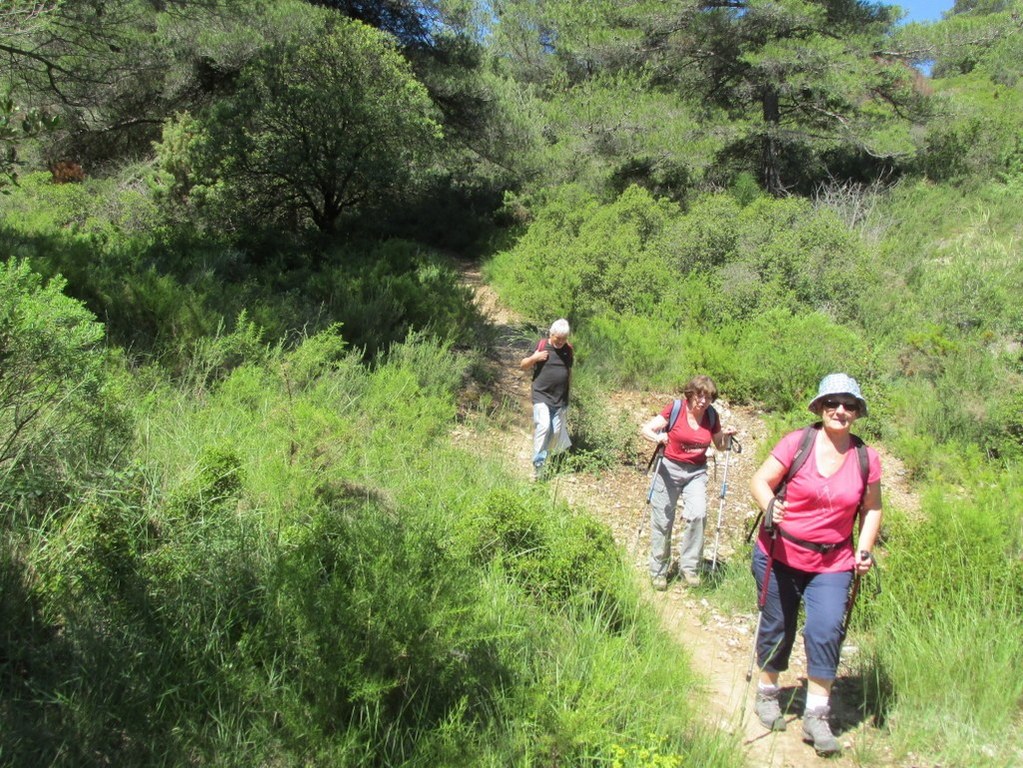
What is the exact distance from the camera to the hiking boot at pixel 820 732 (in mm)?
3203

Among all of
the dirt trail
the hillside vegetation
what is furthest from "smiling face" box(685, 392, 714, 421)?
the hillside vegetation

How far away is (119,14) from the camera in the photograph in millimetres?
9164

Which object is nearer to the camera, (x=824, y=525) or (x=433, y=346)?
(x=824, y=525)

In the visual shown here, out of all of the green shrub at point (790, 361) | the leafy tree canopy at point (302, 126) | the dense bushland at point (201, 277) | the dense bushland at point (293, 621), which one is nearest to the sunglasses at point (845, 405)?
the dense bushland at point (293, 621)

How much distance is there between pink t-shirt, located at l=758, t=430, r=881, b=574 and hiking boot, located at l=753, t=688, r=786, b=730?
2.28 feet

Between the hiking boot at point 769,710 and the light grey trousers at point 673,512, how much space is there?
1.42m

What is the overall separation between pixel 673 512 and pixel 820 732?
1.83 m

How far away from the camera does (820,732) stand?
323 centimetres

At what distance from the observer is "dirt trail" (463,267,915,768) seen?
331 centimetres

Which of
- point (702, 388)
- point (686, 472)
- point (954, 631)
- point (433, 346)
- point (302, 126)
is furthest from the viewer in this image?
point (302, 126)

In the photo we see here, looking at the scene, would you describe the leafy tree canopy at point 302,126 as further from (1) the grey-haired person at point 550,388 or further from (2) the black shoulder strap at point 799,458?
(2) the black shoulder strap at point 799,458

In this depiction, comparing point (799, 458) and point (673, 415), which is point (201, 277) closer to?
point (673, 415)

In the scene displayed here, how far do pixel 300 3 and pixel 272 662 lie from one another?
1295 centimetres

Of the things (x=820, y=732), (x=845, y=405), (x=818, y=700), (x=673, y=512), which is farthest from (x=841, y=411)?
(x=673, y=512)
